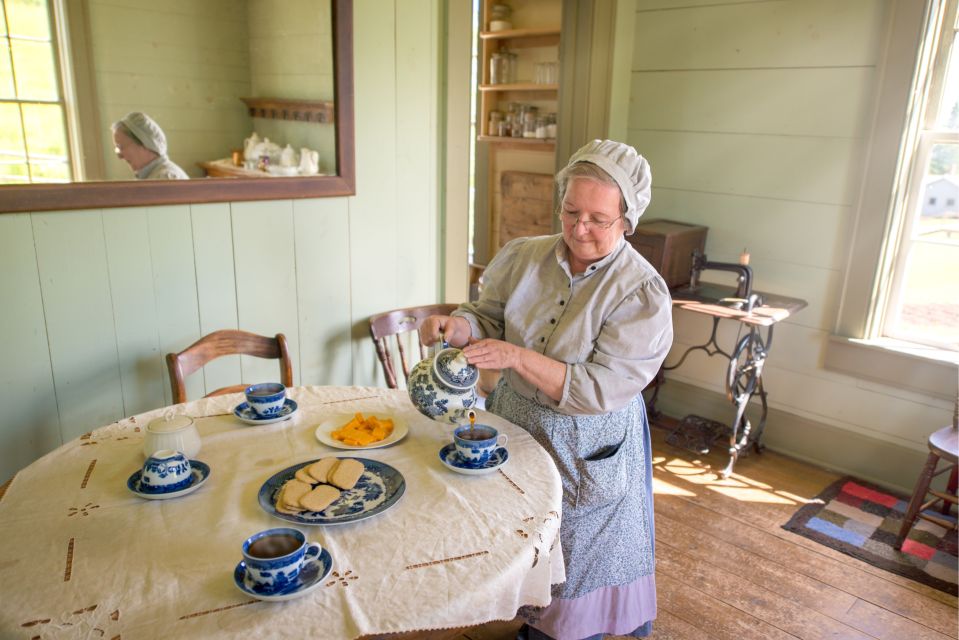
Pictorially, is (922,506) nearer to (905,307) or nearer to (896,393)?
(896,393)

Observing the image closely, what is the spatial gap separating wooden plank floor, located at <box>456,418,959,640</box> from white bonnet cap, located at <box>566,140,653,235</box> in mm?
1349

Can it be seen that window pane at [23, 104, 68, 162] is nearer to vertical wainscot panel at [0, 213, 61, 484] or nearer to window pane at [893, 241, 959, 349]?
vertical wainscot panel at [0, 213, 61, 484]

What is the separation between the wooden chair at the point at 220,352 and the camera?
1.88 metres

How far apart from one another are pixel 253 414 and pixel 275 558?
26.6 inches

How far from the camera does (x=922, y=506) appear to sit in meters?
2.54

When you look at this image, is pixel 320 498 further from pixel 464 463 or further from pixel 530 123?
pixel 530 123

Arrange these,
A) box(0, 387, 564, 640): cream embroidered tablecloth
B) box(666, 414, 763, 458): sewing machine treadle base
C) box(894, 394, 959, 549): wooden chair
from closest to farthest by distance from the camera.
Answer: box(0, 387, 564, 640): cream embroidered tablecloth < box(894, 394, 959, 549): wooden chair < box(666, 414, 763, 458): sewing machine treadle base

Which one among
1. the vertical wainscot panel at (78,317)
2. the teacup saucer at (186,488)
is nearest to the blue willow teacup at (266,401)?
the teacup saucer at (186,488)

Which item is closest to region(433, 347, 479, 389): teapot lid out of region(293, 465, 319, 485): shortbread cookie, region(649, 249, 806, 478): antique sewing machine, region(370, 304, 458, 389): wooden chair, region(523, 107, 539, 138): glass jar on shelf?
region(293, 465, 319, 485): shortbread cookie

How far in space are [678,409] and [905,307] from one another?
1202 mm

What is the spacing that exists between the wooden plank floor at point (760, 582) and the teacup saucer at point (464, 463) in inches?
34.3

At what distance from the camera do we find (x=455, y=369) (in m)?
1.52

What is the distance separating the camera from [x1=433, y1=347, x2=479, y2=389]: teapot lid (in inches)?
59.8

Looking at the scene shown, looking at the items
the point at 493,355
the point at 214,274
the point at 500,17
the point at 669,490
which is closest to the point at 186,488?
the point at 493,355
